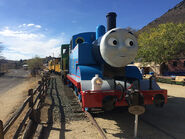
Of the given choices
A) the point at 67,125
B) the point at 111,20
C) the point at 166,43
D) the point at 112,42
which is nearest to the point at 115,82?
A: the point at 112,42

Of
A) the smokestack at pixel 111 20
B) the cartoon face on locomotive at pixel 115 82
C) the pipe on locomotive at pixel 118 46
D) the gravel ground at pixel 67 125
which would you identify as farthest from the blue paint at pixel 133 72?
the gravel ground at pixel 67 125

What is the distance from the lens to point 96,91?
354 centimetres

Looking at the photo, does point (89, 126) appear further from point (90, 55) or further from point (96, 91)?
point (90, 55)

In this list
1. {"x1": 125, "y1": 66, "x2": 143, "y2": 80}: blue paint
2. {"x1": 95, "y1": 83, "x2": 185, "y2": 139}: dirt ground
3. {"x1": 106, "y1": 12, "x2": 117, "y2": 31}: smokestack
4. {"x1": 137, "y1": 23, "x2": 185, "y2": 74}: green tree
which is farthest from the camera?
{"x1": 137, "y1": 23, "x2": 185, "y2": 74}: green tree

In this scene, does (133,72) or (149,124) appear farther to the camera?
(133,72)

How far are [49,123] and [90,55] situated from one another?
259 centimetres

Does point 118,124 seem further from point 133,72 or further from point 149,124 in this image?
point 133,72

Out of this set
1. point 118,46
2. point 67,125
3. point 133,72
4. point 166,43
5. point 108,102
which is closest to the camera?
point 108,102

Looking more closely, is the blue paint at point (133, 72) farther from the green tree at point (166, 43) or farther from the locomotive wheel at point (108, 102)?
the green tree at point (166, 43)

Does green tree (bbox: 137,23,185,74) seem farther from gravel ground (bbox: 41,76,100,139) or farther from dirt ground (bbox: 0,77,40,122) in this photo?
gravel ground (bbox: 41,76,100,139)

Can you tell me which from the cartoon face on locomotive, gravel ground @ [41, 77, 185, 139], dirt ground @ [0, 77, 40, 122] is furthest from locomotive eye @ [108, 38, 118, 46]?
dirt ground @ [0, 77, 40, 122]

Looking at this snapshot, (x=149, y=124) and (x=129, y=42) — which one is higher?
(x=129, y=42)

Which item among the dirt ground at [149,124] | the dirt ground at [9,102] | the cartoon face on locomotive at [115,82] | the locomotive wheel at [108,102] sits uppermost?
the cartoon face on locomotive at [115,82]

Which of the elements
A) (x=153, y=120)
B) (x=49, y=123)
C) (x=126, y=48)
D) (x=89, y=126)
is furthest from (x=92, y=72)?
(x=153, y=120)
